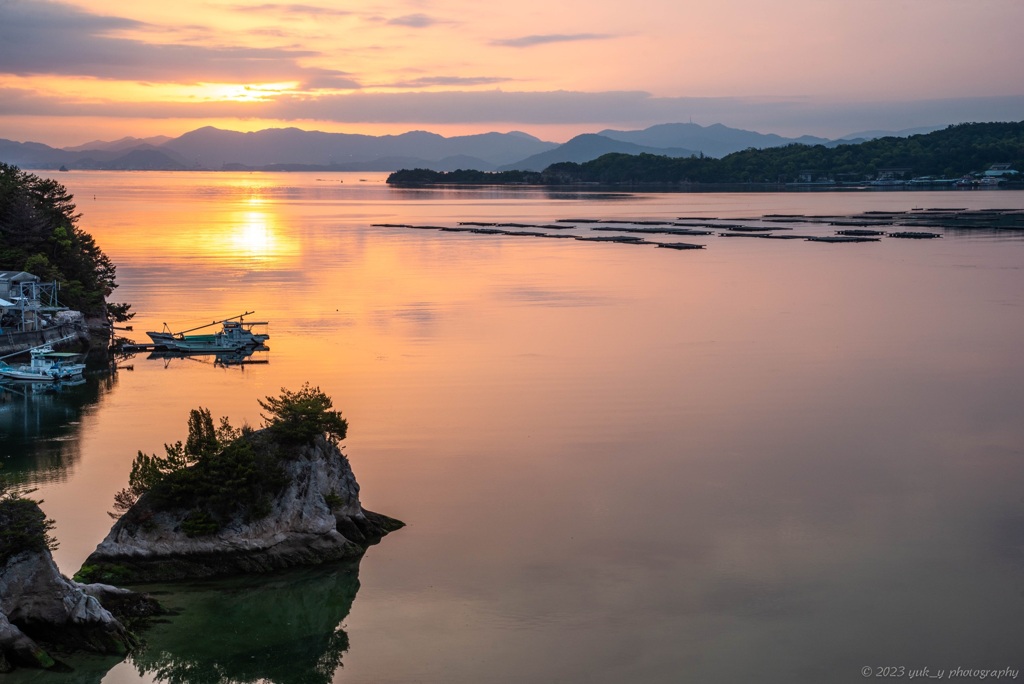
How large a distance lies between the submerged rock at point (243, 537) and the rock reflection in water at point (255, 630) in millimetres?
319

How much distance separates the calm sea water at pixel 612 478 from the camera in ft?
55.6

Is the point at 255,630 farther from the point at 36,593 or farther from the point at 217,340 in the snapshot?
the point at 217,340

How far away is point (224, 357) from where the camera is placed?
133 ft

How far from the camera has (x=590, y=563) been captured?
19859 millimetres

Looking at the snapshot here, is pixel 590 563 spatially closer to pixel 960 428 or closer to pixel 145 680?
pixel 145 680

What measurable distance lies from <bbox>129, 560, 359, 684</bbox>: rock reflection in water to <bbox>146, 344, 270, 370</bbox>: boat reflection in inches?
825

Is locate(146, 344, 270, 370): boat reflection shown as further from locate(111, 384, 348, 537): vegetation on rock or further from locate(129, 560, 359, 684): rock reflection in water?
locate(129, 560, 359, 684): rock reflection in water

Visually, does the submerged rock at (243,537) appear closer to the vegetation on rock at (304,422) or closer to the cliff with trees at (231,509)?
the cliff with trees at (231,509)

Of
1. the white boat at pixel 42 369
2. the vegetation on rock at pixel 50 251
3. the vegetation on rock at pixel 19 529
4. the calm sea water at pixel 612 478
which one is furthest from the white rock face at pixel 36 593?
the vegetation on rock at pixel 50 251

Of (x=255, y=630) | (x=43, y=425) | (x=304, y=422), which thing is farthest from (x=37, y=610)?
(x=43, y=425)

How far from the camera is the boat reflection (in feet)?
129

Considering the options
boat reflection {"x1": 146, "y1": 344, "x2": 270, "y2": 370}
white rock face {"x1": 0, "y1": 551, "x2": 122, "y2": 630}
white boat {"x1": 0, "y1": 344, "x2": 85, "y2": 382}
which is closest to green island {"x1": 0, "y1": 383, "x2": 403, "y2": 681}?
white rock face {"x1": 0, "y1": 551, "x2": 122, "y2": 630}

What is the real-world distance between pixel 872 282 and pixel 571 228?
4525cm

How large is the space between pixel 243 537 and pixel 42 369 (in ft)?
66.4
